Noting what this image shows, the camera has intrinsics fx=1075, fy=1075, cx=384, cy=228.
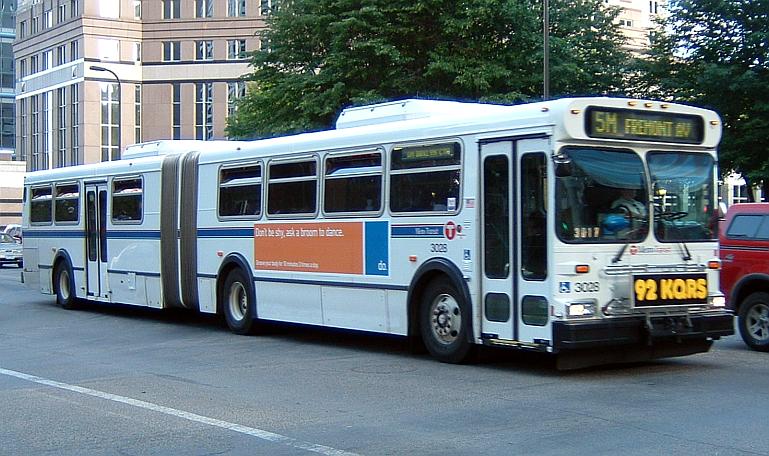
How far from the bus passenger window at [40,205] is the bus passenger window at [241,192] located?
7.54 meters

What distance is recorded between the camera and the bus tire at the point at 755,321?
1409cm

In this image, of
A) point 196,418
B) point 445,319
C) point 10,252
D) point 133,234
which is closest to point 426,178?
point 445,319

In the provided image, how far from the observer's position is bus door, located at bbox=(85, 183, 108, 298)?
21.1 meters

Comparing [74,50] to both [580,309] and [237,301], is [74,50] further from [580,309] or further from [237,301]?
[580,309]

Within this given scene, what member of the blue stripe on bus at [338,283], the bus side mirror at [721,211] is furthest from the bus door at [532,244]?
the bus side mirror at [721,211]

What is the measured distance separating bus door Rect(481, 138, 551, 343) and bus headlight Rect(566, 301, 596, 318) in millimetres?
256

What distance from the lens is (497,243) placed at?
12.3m

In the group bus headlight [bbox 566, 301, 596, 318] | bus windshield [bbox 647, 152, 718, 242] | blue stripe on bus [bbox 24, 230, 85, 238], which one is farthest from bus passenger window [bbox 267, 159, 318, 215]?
blue stripe on bus [bbox 24, 230, 85, 238]

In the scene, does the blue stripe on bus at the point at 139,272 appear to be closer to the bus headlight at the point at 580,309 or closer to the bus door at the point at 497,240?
the bus door at the point at 497,240

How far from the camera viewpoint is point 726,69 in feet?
97.7

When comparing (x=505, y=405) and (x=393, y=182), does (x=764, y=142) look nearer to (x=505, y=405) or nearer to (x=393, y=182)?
(x=393, y=182)

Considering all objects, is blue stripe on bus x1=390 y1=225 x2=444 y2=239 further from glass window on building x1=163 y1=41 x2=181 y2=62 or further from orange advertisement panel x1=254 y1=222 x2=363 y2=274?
glass window on building x1=163 y1=41 x2=181 y2=62

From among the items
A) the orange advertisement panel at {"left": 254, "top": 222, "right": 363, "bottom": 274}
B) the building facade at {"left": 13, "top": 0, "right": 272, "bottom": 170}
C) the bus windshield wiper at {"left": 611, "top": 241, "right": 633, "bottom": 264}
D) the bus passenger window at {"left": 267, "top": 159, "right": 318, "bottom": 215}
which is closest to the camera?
the bus windshield wiper at {"left": 611, "top": 241, "right": 633, "bottom": 264}

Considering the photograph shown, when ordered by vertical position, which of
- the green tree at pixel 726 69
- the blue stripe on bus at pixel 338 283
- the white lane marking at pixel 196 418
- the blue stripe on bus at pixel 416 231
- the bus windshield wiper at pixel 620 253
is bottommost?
the white lane marking at pixel 196 418
